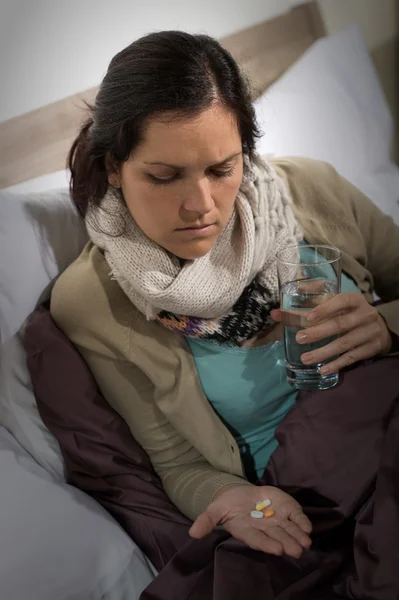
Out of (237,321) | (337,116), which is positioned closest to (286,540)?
(237,321)

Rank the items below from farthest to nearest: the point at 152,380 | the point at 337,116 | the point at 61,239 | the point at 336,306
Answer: the point at 337,116, the point at 61,239, the point at 152,380, the point at 336,306

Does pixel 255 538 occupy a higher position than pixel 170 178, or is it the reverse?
pixel 170 178

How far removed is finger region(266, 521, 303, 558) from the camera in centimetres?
100

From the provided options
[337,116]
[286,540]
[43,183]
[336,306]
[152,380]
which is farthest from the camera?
[337,116]

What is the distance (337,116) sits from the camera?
1.90 meters

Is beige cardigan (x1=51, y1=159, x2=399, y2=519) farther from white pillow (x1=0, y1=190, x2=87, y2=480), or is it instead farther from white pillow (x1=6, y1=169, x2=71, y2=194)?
white pillow (x1=6, y1=169, x2=71, y2=194)

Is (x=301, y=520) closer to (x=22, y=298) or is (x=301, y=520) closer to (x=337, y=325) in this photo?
(x=337, y=325)

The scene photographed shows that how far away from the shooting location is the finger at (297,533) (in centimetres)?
101

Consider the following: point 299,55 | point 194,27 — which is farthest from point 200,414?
point 299,55

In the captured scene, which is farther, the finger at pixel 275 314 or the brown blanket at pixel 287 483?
the finger at pixel 275 314

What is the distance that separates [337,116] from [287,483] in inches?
43.4

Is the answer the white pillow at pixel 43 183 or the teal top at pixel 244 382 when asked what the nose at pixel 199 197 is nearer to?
the teal top at pixel 244 382

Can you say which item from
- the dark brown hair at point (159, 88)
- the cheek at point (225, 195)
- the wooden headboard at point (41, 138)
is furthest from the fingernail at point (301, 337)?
the wooden headboard at point (41, 138)

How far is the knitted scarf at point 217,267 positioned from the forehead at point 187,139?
0.51 ft
